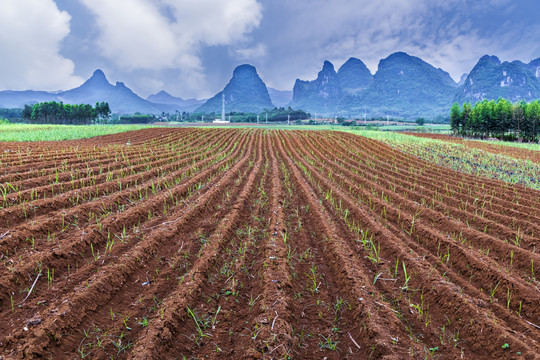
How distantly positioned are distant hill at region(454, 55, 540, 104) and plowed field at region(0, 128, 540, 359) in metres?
171

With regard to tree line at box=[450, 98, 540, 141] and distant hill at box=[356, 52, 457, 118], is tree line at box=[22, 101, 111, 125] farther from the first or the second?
distant hill at box=[356, 52, 457, 118]

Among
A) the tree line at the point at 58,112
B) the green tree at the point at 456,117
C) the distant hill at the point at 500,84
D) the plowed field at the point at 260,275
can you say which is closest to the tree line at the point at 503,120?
the green tree at the point at 456,117

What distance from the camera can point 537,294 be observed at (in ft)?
11.6

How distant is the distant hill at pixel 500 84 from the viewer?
5517 inches

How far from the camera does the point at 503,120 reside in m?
42.8

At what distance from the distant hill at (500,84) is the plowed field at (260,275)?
17068 centimetres

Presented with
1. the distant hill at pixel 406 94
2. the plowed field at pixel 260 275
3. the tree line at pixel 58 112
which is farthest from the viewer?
the distant hill at pixel 406 94

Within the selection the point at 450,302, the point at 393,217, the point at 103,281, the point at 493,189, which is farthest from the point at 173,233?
the point at 493,189

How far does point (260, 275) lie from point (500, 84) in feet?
628

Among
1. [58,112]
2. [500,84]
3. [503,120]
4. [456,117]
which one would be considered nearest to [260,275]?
[503,120]

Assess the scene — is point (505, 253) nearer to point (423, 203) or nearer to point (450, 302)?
point (450, 302)

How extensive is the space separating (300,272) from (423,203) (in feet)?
16.4

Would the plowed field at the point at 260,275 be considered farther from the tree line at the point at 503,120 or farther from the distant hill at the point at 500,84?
the distant hill at the point at 500,84

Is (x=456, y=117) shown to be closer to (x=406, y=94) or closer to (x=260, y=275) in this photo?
(x=260, y=275)
